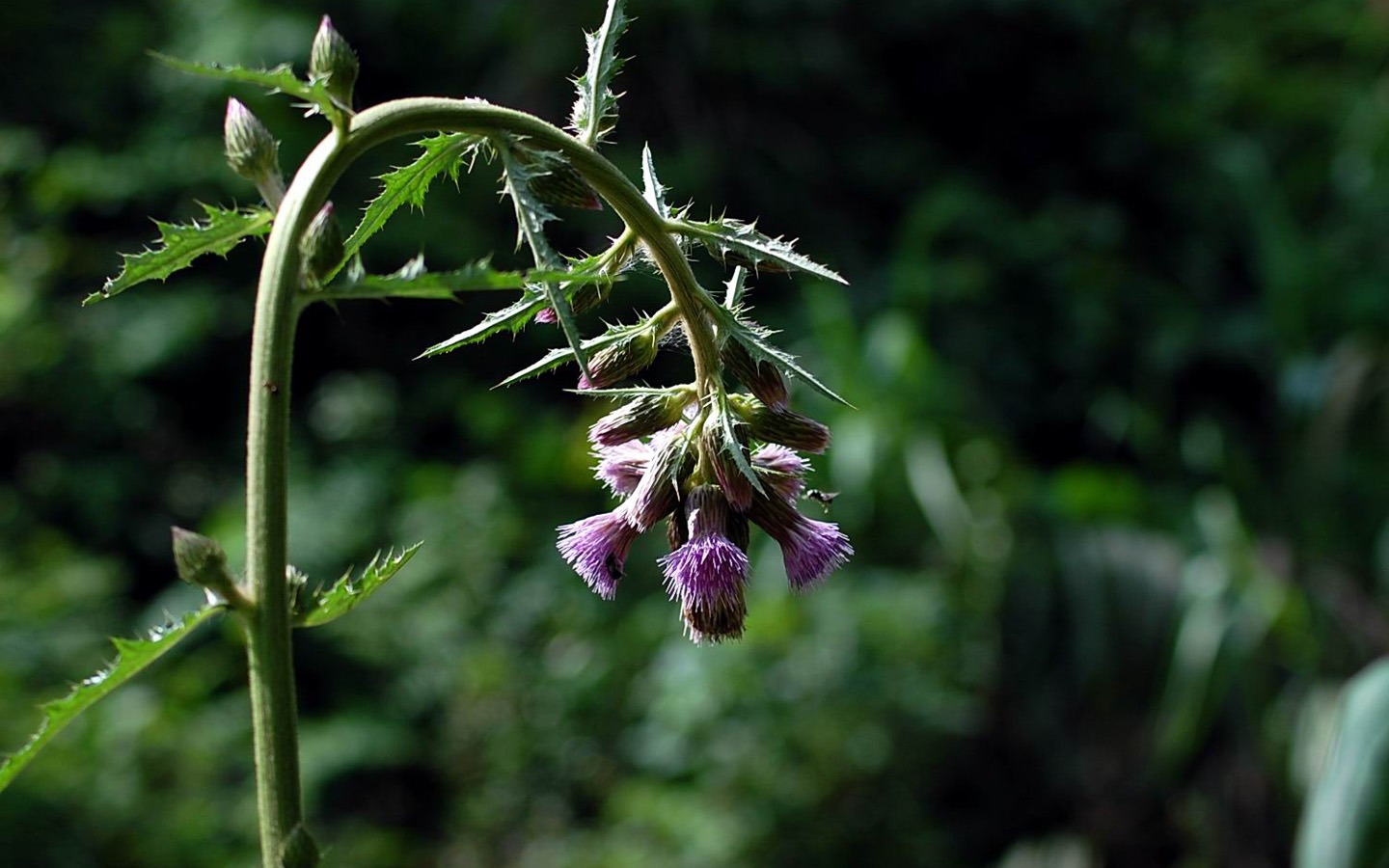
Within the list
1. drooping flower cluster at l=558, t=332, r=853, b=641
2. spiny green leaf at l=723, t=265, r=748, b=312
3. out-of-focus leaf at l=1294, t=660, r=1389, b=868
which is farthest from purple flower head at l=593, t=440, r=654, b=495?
out-of-focus leaf at l=1294, t=660, r=1389, b=868

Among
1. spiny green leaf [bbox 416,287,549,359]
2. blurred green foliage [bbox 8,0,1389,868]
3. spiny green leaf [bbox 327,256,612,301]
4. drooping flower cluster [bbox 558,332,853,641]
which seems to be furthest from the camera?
blurred green foliage [bbox 8,0,1389,868]

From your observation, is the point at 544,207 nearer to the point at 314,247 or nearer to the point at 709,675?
the point at 314,247

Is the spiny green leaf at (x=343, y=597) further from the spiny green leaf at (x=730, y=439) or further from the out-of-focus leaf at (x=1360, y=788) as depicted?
the out-of-focus leaf at (x=1360, y=788)

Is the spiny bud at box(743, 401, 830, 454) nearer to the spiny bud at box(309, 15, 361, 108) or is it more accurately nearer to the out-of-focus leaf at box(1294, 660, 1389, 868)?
the spiny bud at box(309, 15, 361, 108)

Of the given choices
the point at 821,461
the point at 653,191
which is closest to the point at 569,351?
the point at 653,191

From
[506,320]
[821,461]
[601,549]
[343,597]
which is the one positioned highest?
[506,320]

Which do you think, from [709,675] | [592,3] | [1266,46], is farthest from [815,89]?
[709,675]

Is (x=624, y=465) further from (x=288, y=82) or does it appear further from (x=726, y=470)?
(x=288, y=82)
